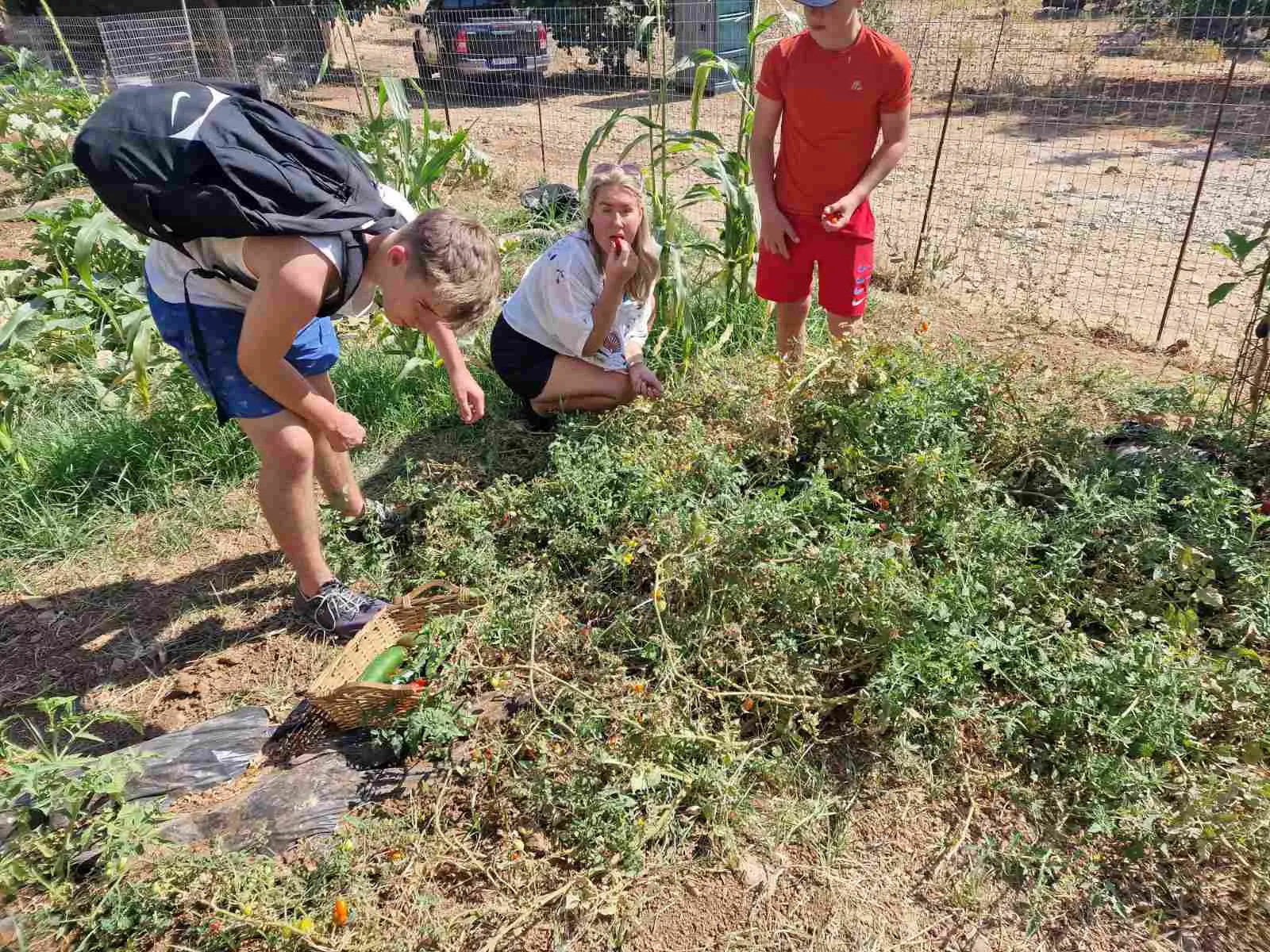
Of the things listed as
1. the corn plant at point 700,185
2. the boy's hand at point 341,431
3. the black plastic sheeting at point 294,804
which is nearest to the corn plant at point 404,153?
the corn plant at point 700,185

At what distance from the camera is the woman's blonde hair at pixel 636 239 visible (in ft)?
9.35

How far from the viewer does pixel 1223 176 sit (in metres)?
6.91

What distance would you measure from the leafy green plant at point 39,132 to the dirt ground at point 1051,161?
126 inches

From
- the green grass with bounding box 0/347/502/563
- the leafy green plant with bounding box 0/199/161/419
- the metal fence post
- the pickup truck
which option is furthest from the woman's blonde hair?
the metal fence post

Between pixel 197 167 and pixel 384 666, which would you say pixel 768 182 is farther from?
pixel 384 666

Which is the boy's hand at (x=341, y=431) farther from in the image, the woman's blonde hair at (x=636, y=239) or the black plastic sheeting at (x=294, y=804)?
the woman's blonde hair at (x=636, y=239)

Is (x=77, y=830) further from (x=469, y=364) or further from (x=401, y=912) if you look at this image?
(x=469, y=364)

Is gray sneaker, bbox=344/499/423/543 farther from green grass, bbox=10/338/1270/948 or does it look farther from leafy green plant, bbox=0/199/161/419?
leafy green plant, bbox=0/199/161/419

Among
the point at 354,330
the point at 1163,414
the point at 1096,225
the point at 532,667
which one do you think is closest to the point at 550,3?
the point at 1096,225

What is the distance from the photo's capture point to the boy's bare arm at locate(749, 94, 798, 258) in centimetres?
304

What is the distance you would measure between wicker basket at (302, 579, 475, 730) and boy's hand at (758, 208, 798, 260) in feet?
5.67

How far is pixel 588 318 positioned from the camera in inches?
119

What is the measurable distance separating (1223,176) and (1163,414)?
17.2ft

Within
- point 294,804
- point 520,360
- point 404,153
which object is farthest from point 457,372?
point 404,153
